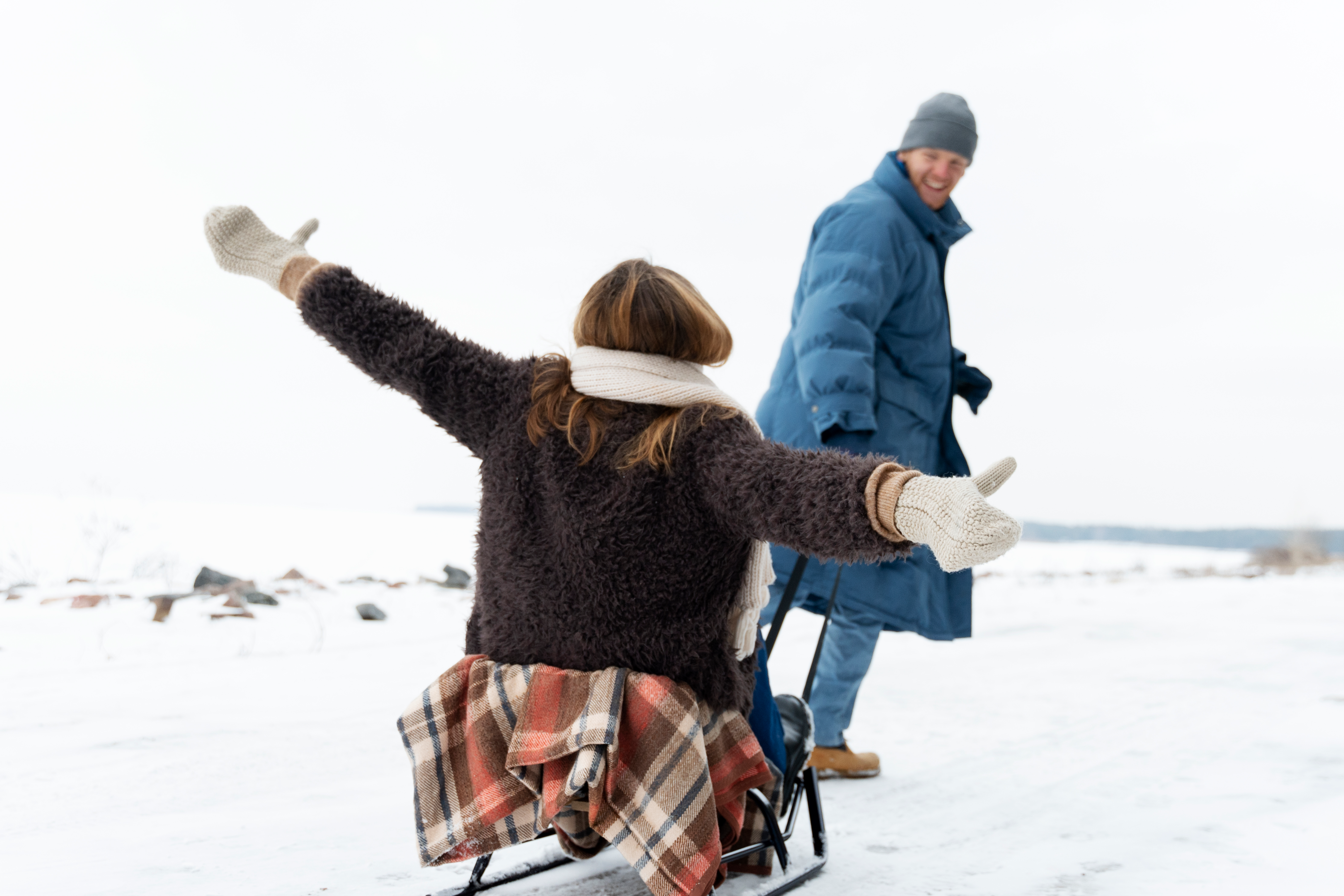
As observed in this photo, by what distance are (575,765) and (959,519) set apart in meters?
0.67

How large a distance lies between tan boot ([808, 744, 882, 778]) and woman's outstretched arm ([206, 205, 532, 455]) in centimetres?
145

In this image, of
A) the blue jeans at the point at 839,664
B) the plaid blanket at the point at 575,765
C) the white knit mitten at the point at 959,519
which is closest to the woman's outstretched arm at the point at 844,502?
the white knit mitten at the point at 959,519

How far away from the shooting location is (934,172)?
2.55 metres

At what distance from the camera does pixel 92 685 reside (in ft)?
9.91

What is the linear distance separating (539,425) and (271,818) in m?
1.22

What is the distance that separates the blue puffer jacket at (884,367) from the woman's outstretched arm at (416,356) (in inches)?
37.1

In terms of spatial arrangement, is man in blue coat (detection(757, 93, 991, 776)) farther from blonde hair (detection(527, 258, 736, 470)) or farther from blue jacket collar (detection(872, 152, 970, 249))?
blonde hair (detection(527, 258, 736, 470))

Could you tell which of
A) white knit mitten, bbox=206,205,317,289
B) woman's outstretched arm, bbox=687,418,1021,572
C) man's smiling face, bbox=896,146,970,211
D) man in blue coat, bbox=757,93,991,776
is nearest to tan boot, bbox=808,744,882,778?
man in blue coat, bbox=757,93,991,776

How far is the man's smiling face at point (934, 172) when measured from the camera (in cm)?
255

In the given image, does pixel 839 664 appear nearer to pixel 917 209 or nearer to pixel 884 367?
pixel 884 367

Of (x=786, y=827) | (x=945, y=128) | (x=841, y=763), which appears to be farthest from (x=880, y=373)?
(x=786, y=827)

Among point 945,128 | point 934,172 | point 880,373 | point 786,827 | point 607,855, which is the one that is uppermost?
point 945,128

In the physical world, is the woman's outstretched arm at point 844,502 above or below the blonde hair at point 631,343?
below

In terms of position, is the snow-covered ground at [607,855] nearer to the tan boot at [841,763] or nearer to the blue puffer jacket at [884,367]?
the tan boot at [841,763]
